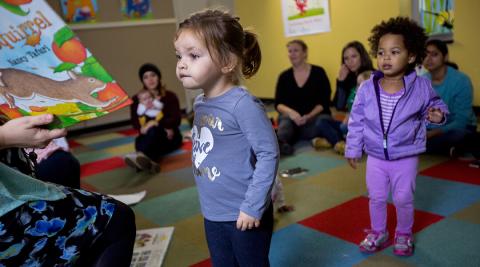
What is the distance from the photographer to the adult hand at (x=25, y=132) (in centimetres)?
84

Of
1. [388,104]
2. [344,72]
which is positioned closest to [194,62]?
[388,104]

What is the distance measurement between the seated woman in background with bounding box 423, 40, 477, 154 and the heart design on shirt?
2.20 m

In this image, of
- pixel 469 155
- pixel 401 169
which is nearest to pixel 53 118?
pixel 401 169

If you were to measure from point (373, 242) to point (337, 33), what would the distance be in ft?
11.9

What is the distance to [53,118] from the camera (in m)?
0.87

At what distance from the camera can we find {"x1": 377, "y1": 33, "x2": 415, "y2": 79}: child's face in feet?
5.19

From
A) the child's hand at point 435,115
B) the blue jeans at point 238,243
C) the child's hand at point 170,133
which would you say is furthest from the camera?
the child's hand at point 170,133

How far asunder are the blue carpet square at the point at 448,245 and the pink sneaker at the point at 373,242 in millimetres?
37

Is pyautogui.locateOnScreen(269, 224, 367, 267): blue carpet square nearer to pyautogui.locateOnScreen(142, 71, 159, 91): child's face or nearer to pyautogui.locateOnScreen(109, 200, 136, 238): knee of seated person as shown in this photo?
pyautogui.locateOnScreen(109, 200, 136, 238): knee of seated person

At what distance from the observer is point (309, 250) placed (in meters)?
1.73

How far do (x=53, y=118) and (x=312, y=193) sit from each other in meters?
1.77

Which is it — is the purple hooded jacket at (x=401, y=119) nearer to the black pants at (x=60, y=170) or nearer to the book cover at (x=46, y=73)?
the book cover at (x=46, y=73)

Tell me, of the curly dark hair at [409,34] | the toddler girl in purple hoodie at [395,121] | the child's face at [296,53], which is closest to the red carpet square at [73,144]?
the child's face at [296,53]

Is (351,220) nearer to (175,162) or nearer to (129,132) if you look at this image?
(175,162)
